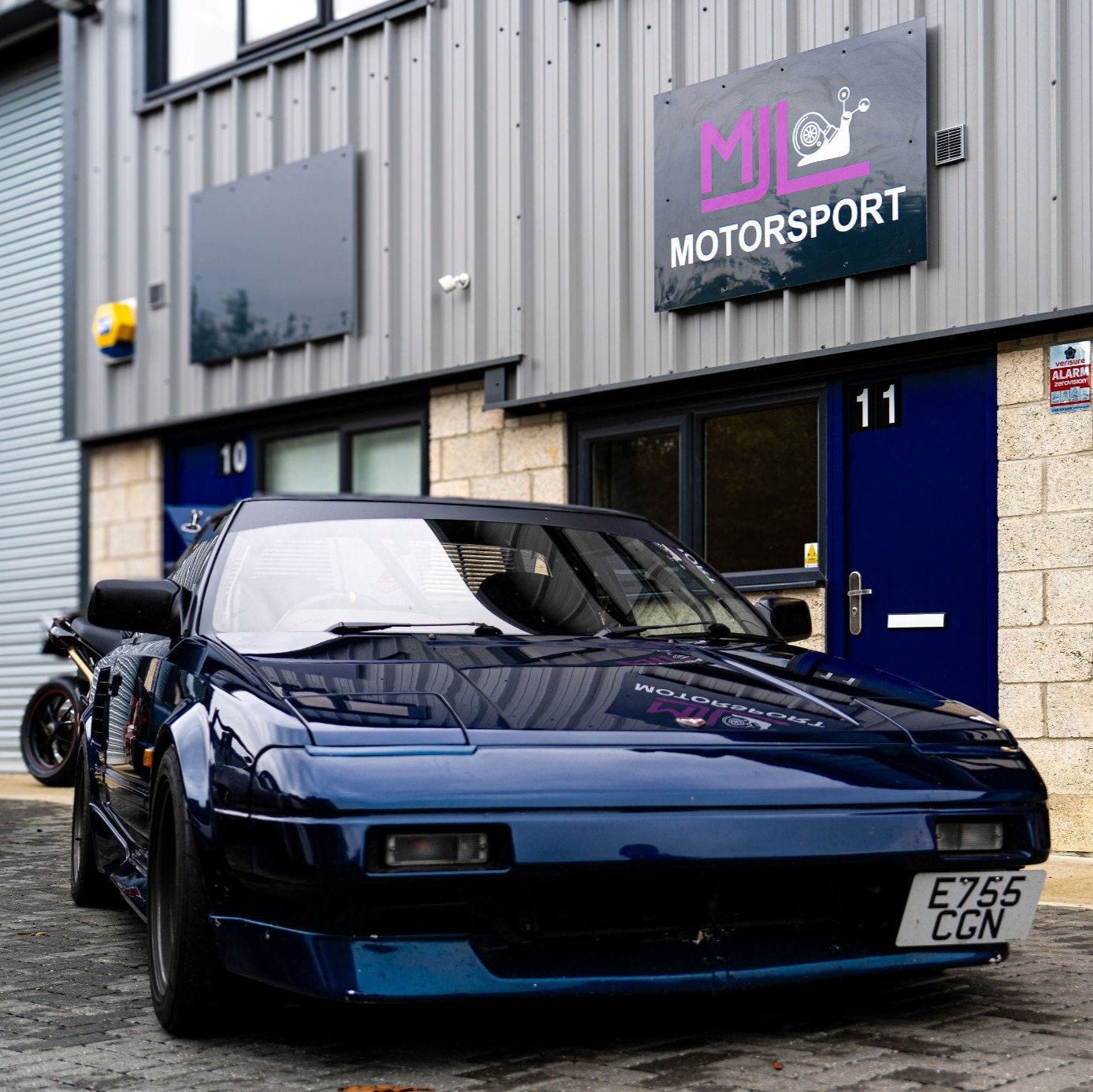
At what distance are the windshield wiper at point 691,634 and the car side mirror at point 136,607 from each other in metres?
1.20

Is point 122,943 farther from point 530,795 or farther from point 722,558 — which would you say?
point 722,558

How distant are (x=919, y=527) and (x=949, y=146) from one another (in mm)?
2044

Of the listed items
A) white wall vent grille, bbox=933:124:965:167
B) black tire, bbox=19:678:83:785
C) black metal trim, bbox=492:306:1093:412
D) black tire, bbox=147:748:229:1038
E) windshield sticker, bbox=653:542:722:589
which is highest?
white wall vent grille, bbox=933:124:965:167

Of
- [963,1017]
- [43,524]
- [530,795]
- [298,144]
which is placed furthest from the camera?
[43,524]

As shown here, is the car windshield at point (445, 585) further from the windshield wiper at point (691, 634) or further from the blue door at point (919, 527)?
the blue door at point (919, 527)

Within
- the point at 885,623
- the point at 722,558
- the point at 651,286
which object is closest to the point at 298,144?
the point at 651,286

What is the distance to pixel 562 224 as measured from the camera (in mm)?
10789

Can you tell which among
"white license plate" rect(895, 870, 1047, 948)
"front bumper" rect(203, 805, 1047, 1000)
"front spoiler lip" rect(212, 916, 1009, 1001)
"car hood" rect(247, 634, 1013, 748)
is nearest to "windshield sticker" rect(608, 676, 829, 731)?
"car hood" rect(247, 634, 1013, 748)

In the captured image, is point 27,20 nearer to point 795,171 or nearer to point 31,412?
point 31,412

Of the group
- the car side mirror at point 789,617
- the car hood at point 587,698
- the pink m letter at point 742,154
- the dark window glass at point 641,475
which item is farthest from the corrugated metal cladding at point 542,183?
the car hood at point 587,698

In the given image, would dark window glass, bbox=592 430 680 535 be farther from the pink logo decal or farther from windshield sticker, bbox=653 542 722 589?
windshield sticker, bbox=653 542 722 589

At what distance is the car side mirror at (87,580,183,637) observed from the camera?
180 inches

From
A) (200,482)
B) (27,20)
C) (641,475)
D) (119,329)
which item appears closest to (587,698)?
(641,475)

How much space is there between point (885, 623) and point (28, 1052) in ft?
20.3
